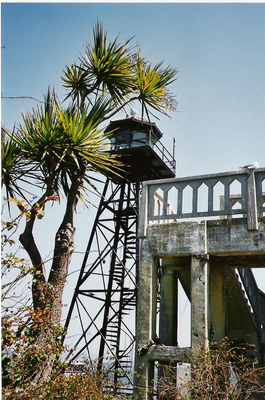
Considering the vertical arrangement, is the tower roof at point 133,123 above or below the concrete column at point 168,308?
above

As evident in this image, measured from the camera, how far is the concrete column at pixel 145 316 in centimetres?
622

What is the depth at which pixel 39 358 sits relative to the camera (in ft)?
17.4

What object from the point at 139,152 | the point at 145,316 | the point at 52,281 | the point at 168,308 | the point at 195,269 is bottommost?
the point at 145,316

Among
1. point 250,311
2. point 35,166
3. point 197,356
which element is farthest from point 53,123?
point 250,311

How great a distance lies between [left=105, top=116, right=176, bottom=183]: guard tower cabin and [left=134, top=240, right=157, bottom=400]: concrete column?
350 inches

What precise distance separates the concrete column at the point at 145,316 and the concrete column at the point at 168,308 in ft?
4.37

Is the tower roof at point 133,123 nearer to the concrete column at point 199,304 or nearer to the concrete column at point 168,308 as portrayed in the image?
the concrete column at point 168,308

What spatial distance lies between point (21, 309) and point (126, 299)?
1131 cm

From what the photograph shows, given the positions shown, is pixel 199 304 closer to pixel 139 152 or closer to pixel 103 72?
pixel 103 72

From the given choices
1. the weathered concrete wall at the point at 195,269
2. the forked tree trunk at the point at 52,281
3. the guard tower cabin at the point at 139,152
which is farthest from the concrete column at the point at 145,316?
the guard tower cabin at the point at 139,152

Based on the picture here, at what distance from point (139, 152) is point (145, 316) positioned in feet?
32.0

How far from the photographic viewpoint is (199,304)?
6.25 meters

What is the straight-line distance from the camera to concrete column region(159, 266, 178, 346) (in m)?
7.86

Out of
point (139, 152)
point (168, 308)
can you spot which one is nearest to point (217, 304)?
point (168, 308)
